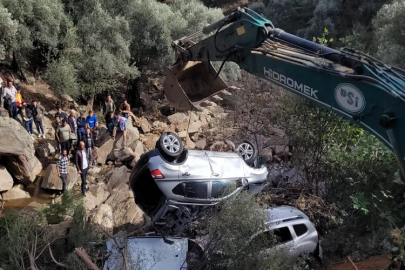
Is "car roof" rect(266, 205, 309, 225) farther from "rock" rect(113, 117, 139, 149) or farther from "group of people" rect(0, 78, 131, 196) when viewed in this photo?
"rock" rect(113, 117, 139, 149)

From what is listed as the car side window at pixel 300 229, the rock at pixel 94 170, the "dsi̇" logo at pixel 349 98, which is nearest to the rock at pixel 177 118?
the rock at pixel 94 170

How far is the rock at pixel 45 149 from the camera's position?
14.6m

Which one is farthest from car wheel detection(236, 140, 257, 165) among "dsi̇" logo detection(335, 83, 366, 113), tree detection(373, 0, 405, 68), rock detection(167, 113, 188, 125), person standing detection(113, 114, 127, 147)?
tree detection(373, 0, 405, 68)

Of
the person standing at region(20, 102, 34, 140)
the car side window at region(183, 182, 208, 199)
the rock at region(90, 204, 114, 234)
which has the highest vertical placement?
the car side window at region(183, 182, 208, 199)

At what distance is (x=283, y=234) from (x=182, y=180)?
211cm

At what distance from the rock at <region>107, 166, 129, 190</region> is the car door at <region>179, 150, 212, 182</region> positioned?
208 inches

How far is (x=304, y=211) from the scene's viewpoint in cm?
952

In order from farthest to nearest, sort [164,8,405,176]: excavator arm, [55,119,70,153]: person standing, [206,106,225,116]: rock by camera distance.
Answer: [206,106,225,116]: rock < [55,119,70,153]: person standing < [164,8,405,176]: excavator arm

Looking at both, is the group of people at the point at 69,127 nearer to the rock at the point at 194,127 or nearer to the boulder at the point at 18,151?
the boulder at the point at 18,151

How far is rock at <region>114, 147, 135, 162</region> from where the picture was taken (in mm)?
14836

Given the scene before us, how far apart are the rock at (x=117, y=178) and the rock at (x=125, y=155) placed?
104 centimetres

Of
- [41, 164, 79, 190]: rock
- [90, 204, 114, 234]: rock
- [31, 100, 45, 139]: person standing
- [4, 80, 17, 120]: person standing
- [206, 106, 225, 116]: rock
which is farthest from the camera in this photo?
[206, 106, 225, 116]: rock

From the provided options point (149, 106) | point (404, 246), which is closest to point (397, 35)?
point (149, 106)

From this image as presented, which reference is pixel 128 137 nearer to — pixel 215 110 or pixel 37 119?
pixel 37 119
